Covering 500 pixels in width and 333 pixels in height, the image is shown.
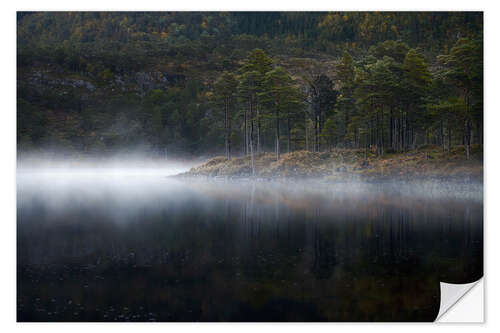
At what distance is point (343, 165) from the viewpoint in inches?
Result: 444

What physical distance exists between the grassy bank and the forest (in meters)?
0.27

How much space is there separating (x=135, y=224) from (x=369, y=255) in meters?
4.48

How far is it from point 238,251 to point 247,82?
5759 millimetres

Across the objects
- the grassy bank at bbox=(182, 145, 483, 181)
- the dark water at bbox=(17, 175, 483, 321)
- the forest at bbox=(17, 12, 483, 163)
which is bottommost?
the dark water at bbox=(17, 175, 483, 321)

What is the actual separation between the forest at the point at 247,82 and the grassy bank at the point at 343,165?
0.87 ft

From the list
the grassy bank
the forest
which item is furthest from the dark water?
the forest

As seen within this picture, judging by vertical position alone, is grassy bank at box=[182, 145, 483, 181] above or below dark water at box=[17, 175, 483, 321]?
above

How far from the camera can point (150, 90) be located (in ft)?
38.4

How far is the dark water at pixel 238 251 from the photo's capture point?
586 centimetres

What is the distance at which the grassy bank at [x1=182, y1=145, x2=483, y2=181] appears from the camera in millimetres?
11234

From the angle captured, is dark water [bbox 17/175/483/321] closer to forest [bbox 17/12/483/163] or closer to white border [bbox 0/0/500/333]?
white border [bbox 0/0/500/333]

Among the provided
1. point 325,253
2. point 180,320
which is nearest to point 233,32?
point 325,253
